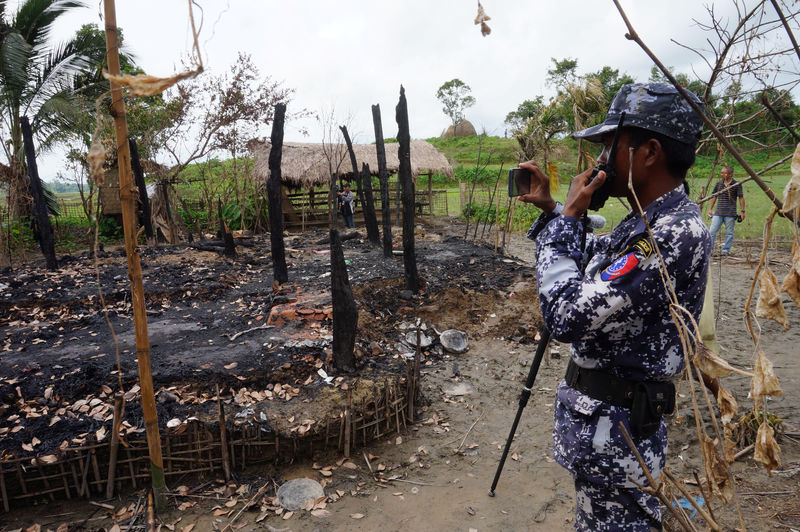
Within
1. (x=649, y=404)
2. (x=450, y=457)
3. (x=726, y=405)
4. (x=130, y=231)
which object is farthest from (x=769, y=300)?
(x=450, y=457)

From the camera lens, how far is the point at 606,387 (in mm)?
1529

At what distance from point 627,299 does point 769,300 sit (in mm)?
414

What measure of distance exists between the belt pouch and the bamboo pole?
2.04m

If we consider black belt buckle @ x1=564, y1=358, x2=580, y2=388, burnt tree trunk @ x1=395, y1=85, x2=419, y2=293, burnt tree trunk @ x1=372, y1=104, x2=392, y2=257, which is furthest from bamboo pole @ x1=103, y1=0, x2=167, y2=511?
burnt tree trunk @ x1=372, y1=104, x2=392, y2=257

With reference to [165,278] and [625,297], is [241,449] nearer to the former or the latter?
[625,297]

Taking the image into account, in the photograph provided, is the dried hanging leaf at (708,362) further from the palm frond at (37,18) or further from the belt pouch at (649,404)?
the palm frond at (37,18)

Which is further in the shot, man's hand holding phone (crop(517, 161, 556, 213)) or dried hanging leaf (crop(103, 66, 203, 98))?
man's hand holding phone (crop(517, 161, 556, 213))

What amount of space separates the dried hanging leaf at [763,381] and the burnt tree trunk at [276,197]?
665 cm

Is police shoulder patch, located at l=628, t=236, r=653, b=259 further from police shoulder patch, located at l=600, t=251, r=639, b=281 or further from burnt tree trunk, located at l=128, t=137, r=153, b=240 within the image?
burnt tree trunk, located at l=128, t=137, r=153, b=240

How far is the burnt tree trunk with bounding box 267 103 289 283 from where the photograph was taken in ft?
22.8

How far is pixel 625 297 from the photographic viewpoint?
1.29 metres

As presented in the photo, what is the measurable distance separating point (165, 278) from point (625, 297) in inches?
342

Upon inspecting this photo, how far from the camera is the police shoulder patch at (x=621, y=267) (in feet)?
4.27

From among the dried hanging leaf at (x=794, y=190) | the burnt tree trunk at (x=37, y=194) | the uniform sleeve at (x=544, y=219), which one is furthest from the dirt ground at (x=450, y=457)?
the burnt tree trunk at (x=37, y=194)
